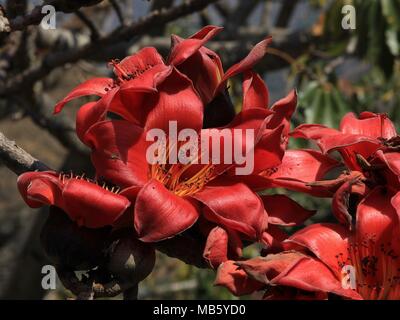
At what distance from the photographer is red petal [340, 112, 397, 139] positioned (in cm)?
100

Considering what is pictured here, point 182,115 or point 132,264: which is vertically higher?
point 182,115

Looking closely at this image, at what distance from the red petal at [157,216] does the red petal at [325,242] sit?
120 millimetres

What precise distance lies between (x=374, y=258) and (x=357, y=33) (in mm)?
1714

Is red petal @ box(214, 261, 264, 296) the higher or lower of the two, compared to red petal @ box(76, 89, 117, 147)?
lower

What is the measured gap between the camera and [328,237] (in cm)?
88

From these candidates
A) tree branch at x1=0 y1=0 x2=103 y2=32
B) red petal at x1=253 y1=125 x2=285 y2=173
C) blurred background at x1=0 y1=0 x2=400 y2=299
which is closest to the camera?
red petal at x1=253 y1=125 x2=285 y2=173

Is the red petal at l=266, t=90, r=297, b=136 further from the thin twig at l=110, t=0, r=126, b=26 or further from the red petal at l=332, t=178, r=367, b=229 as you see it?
the thin twig at l=110, t=0, r=126, b=26

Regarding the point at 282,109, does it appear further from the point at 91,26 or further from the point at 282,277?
the point at 91,26

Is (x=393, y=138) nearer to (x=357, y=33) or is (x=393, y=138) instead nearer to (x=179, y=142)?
(x=179, y=142)

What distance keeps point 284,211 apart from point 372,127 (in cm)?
18

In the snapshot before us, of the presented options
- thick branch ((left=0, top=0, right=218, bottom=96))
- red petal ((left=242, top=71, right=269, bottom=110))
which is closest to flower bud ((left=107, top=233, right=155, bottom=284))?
red petal ((left=242, top=71, right=269, bottom=110))

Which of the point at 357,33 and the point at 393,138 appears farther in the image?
the point at 357,33

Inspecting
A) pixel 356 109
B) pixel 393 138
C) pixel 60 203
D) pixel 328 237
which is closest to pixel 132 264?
pixel 60 203
